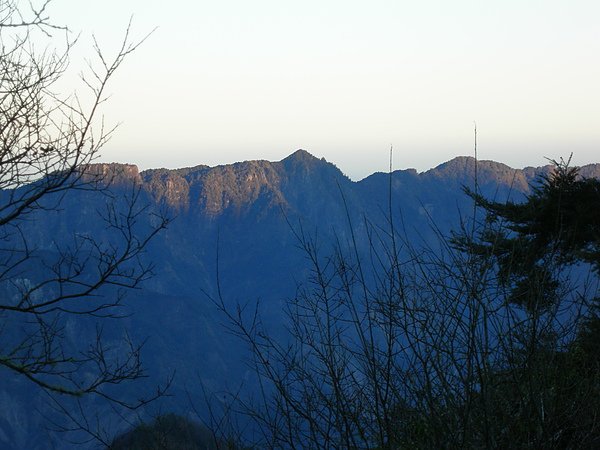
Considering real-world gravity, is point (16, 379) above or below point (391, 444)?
below

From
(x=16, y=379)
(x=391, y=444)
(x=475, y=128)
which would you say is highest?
(x=475, y=128)

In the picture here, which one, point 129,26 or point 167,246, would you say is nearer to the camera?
point 129,26

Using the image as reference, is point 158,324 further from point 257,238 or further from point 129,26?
point 129,26

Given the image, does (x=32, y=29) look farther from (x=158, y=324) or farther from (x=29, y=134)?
(x=158, y=324)

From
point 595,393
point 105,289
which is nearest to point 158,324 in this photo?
point 105,289

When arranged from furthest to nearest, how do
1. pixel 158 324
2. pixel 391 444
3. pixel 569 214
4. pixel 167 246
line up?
pixel 167 246 < pixel 158 324 < pixel 569 214 < pixel 391 444

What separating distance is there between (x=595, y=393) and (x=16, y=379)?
118813 millimetres

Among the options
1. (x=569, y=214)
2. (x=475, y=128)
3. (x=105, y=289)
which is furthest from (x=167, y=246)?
(x=475, y=128)

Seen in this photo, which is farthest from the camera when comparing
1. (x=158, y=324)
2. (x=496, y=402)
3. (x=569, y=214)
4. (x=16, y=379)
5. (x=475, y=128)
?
(x=158, y=324)

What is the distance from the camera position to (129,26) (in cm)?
833

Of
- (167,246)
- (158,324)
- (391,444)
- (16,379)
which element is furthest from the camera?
(167,246)

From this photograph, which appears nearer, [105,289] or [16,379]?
[16,379]

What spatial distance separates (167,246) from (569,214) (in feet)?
572

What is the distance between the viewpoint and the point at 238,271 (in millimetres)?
194750
